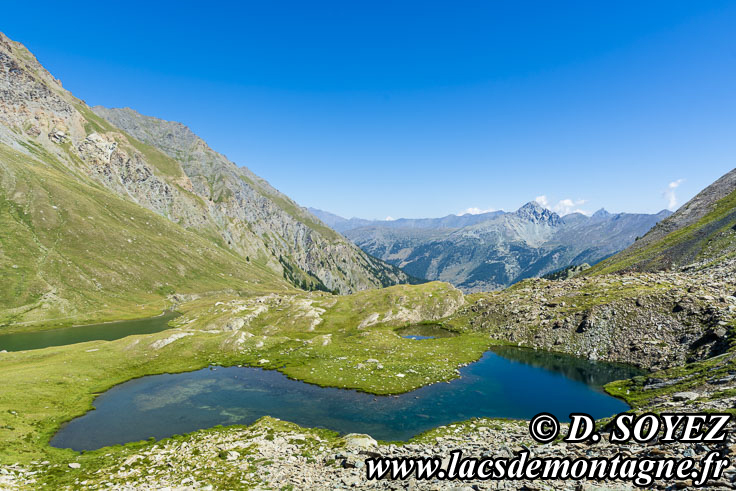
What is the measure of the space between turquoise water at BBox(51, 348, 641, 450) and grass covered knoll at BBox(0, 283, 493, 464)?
13.5ft

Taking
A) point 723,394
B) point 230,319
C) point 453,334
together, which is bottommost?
point 453,334

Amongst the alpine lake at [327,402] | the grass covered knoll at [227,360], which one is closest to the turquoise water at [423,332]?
the grass covered knoll at [227,360]

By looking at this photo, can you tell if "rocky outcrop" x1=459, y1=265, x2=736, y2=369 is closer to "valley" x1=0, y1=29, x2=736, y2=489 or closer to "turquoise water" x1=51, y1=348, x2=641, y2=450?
"valley" x1=0, y1=29, x2=736, y2=489

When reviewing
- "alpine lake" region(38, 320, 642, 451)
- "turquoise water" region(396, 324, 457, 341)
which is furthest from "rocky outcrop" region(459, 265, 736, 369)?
"turquoise water" region(396, 324, 457, 341)

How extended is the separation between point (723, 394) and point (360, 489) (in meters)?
44.4

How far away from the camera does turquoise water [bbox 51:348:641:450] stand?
54.4 meters

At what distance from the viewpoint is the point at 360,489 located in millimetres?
A: 28328

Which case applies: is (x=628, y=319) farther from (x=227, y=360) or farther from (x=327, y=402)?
(x=227, y=360)

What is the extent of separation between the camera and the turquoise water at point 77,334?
122125mm

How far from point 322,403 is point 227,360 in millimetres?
43310

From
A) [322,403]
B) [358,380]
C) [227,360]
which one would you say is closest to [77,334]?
[227,360]

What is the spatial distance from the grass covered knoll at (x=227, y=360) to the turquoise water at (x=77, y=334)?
36215 mm

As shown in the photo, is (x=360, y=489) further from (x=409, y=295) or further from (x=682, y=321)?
(x=409, y=295)

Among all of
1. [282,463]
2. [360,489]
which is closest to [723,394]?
[360,489]
